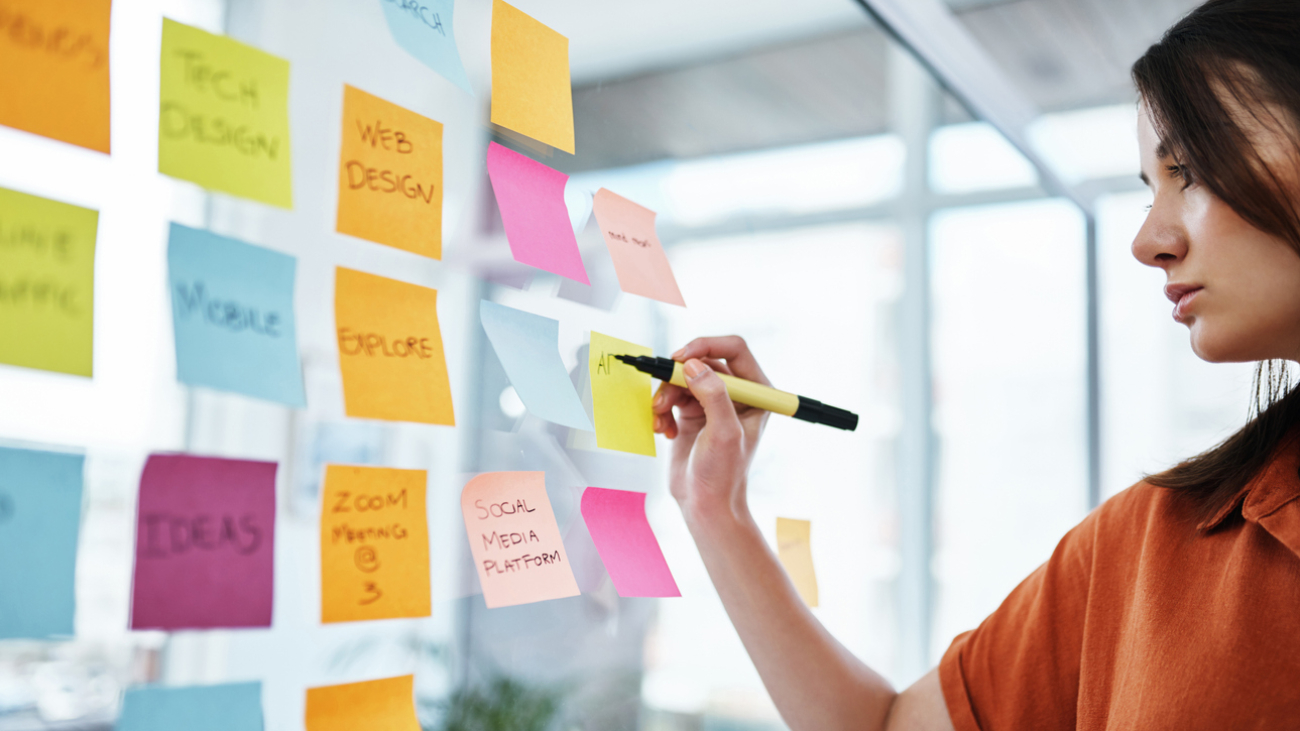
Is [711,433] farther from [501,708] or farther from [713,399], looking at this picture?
[501,708]

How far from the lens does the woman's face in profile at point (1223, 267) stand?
548 millimetres

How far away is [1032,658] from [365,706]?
→ 21.4 inches

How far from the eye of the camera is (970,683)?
0.70m

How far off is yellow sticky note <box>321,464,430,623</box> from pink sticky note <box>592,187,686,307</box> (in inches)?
8.6

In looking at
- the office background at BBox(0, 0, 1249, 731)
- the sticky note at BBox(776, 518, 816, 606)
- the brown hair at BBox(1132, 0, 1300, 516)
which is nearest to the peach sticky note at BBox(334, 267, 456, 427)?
the office background at BBox(0, 0, 1249, 731)

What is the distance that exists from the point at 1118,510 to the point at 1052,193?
0.90 metres

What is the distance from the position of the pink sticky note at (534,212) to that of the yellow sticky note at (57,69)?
0.21 metres

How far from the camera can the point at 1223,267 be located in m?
0.56

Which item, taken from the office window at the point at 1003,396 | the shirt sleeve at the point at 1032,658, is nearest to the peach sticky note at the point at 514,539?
the shirt sleeve at the point at 1032,658

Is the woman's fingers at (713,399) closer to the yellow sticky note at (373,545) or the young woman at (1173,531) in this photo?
the young woman at (1173,531)

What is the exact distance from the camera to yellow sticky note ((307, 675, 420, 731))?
14.9 inches

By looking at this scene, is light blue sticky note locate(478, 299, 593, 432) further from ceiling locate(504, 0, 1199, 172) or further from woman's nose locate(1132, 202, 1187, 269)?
woman's nose locate(1132, 202, 1187, 269)

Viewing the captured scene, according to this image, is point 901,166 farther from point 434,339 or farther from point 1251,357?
point 434,339

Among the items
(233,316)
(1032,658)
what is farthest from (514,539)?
(1032,658)
